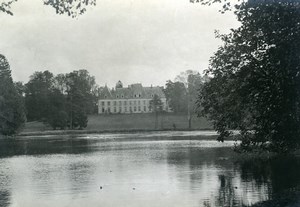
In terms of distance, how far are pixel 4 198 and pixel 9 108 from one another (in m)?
59.9

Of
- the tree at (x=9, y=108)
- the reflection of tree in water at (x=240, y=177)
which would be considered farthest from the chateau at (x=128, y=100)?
the reflection of tree in water at (x=240, y=177)

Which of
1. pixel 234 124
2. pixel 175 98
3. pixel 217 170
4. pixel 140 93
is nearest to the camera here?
pixel 234 124

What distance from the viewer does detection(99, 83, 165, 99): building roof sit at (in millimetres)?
169375

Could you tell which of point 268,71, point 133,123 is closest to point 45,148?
point 268,71

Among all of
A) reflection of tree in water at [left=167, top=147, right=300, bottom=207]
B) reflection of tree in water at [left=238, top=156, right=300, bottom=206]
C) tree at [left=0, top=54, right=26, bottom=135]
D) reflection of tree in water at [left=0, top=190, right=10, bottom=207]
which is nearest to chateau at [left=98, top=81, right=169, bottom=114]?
tree at [left=0, top=54, right=26, bottom=135]

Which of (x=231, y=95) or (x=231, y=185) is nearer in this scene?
(x=231, y=95)

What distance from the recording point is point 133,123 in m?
112

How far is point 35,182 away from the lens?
24.3m

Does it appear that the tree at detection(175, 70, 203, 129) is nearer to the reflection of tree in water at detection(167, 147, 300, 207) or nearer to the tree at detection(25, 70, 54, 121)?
the tree at detection(25, 70, 54, 121)

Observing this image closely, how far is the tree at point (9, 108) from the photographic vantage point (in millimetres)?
75312

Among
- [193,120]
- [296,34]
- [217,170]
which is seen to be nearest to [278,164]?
[217,170]

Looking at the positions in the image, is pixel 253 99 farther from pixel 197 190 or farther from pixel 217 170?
pixel 217 170

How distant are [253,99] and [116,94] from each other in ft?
507

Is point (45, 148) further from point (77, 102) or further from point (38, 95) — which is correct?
point (38, 95)
